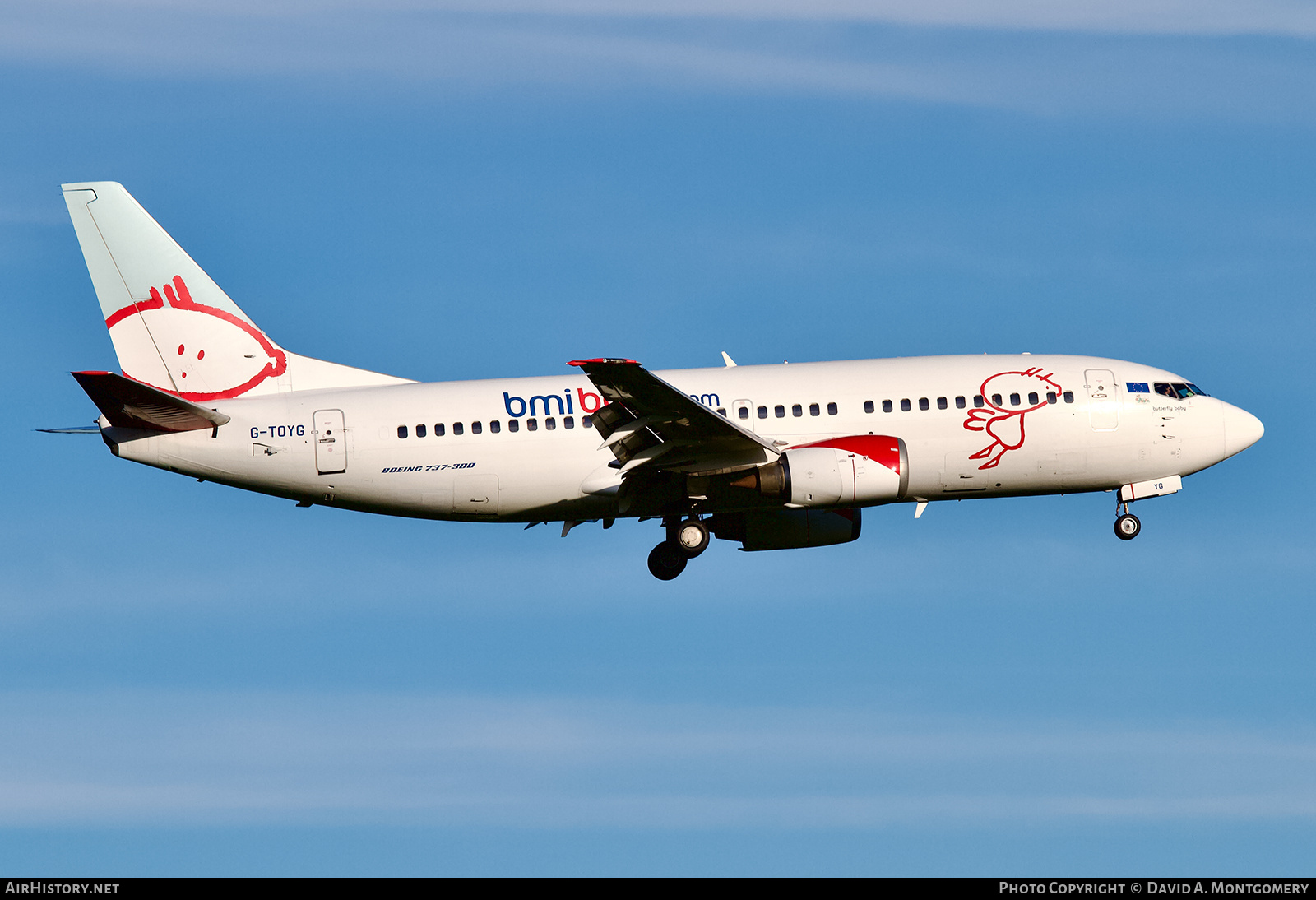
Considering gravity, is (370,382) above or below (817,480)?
above

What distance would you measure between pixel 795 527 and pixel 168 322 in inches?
714

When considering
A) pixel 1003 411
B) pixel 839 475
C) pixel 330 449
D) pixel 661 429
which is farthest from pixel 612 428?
pixel 1003 411

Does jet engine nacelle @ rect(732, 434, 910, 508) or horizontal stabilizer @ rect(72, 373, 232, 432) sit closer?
horizontal stabilizer @ rect(72, 373, 232, 432)

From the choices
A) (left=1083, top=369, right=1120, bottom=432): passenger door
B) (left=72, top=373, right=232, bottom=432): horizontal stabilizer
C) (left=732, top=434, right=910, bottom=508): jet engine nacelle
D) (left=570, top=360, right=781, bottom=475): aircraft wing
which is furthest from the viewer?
(left=1083, top=369, right=1120, bottom=432): passenger door

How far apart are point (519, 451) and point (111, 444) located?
10.3 m

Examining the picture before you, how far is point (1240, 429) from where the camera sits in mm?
43625

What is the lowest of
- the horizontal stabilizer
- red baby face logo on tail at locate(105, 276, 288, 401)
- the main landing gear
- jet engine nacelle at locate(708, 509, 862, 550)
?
the main landing gear

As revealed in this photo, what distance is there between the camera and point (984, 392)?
4169 centimetres

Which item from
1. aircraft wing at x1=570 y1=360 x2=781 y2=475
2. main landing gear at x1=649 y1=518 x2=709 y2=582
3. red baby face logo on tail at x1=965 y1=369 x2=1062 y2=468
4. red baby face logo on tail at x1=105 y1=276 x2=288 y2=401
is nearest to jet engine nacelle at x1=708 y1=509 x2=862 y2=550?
main landing gear at x1=649 y1=518 x2=709 y2=582

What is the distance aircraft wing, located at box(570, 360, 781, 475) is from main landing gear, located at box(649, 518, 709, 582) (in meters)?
2.37

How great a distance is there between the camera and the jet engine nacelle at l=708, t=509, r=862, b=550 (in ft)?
147

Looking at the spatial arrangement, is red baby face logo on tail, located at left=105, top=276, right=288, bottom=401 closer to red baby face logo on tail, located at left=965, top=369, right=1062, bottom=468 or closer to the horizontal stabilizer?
the horizontal stabilizer

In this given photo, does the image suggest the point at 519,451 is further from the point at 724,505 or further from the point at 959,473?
the point at 959,473

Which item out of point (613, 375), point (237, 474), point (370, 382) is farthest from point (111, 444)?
point (613, 375)
